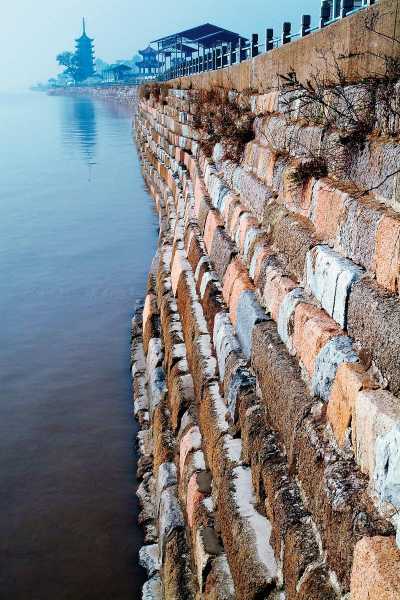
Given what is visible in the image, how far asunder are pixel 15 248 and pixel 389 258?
32.4 feet

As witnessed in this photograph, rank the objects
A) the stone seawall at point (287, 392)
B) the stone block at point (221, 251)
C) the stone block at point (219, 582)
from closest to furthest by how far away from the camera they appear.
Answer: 1. the stone seawall at point (287, 392)
2. the stone block at point (219, 582)
3. the stone block at point (221, 251)

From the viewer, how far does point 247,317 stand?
3268mm

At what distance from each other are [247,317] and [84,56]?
146 metres

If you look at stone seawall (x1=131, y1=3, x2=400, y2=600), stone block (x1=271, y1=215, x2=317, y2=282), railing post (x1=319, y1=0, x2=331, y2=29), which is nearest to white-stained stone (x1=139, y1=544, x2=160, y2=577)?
stone seawall (x1=131, y1=3, x2=400, y2=600)

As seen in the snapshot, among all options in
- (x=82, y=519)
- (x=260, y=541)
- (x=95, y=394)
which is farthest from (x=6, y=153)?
(x=260, y=541)

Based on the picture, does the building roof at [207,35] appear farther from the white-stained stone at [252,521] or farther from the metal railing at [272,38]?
the white-stained stone at [252,521]

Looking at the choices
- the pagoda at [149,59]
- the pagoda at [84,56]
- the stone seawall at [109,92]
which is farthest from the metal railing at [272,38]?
the pagoda at [84,56]

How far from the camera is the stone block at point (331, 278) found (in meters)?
2.27

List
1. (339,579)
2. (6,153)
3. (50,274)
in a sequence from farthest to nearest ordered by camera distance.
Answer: (6,153)
(50,274)
(339,579)

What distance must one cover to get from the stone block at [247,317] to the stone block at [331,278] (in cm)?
46

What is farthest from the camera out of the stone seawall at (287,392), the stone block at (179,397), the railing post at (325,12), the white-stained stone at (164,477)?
the railing post at (325,12)

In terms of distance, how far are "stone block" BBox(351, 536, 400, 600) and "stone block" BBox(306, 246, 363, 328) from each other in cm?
86

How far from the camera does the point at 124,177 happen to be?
1872 centimetres

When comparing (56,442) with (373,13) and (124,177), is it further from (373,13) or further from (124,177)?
(124,177)
